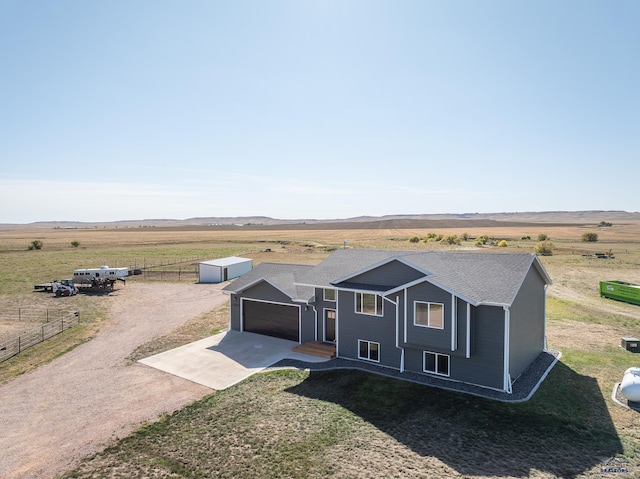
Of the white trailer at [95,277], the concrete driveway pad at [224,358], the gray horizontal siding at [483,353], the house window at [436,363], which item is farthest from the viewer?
the white trailer at [95,277]

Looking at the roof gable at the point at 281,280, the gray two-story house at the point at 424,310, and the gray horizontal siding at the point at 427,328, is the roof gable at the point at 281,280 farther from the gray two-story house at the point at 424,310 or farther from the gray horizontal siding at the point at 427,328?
the gray horizontal siding at the point at 427,328

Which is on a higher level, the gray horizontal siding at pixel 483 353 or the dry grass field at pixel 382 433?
the gray horizontal siding at pixel 483 353

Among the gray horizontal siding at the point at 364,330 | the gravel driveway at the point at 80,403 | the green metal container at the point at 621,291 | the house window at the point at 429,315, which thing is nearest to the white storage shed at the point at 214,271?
the gravel driveway at the point at 80,403

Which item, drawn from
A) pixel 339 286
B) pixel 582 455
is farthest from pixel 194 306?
pixel 582 455

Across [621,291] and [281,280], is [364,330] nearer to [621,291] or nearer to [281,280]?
[281,280]

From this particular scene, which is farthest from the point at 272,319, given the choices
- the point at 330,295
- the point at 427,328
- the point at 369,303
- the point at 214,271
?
the point at 214,271

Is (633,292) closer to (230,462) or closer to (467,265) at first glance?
(467,265)

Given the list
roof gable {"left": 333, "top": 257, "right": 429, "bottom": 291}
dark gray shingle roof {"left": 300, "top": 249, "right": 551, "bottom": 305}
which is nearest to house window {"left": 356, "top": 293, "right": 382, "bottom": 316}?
roof gable {"left": 333, "top": 257, "right": 429, "bottom": 291}
